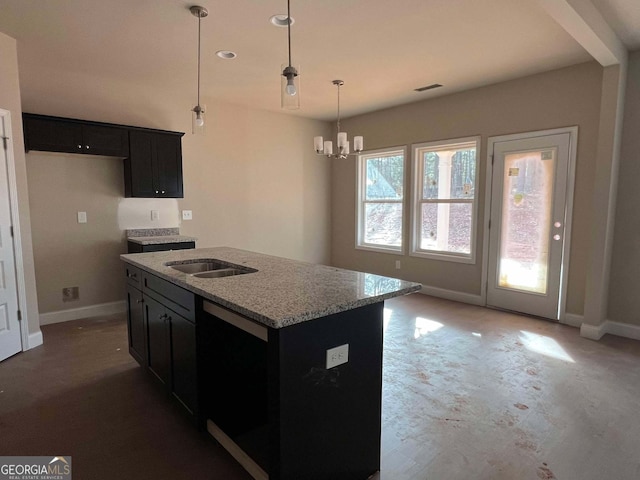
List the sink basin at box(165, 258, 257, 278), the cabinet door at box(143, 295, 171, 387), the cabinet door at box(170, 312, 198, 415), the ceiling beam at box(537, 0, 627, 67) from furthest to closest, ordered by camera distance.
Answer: the sink basin at box(165, 258, 257, 278) < the ceiling beam at box(537, 0, 627, 67) < the cabinet door at box(143, 295, 171, 387) < the cabinet door at box(170, 312, 198, 415)

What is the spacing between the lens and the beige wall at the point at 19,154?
3092 mm

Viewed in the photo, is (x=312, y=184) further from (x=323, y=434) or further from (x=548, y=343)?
(x=323, y=434)

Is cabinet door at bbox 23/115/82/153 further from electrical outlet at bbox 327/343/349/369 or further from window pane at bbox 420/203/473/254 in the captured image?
window pane at bbox 420/203/473/254

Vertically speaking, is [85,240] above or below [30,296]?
above

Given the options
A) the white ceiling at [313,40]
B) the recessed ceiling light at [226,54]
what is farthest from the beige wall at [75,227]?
the recessed ceiling light at [226,54]

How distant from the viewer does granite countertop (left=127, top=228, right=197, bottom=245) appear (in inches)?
166

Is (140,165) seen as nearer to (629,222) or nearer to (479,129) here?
(479,129)

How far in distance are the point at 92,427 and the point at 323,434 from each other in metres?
1.50

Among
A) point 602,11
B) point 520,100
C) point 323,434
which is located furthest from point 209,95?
point 323,434

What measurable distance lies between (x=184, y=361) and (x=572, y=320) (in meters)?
3.97

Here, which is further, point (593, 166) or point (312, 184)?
point (312, 184)

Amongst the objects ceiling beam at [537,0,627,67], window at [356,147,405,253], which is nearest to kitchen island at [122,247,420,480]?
ceiling beam at [537,0,627,67]

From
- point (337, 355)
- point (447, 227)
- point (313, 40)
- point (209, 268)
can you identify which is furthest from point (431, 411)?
point (447, 227)

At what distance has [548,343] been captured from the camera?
11.6 ft
